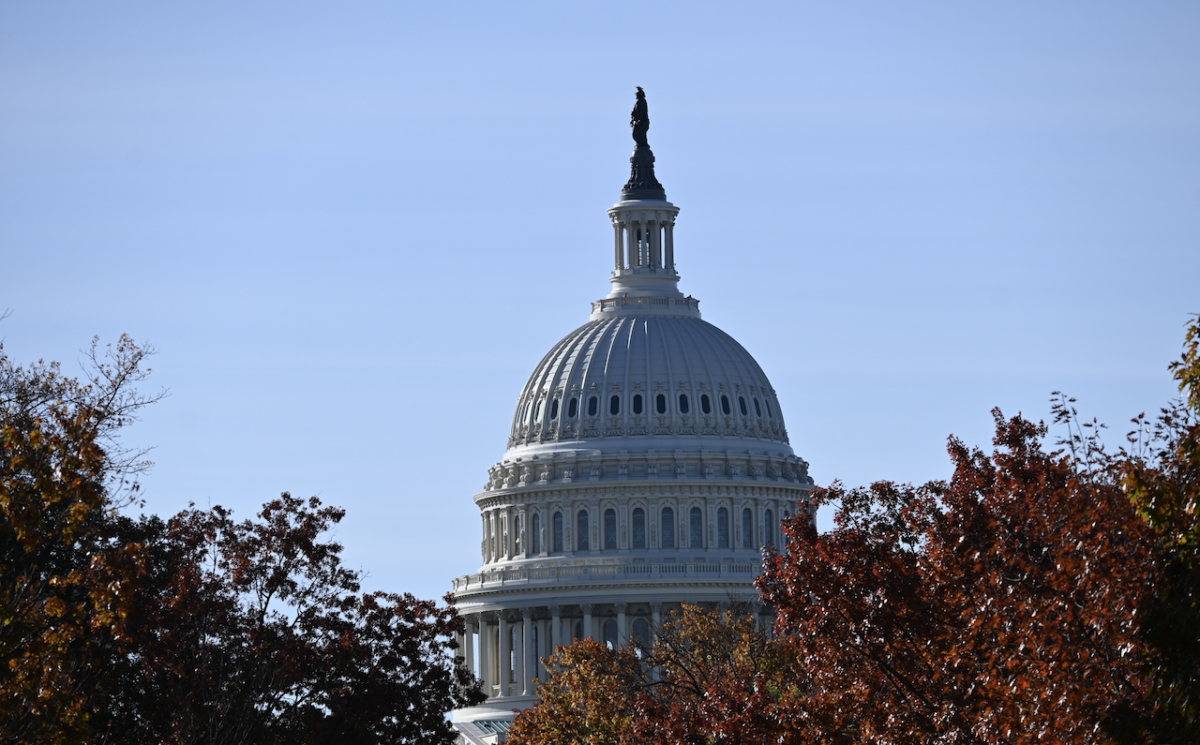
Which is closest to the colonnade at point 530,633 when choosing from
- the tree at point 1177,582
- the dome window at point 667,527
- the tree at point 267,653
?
the dome window at point 667,527

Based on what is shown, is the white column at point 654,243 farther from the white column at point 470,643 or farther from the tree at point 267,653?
the tree at point 267,653

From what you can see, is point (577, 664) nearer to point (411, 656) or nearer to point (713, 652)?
point (713, 652)

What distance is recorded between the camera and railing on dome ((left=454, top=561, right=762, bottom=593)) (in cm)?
16100

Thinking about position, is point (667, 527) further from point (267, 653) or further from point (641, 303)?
point (267, 653)

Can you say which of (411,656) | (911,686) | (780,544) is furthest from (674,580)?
(911,686)

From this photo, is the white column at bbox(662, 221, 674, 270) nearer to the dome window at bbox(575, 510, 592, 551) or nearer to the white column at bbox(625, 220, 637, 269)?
the white column at bbox(625, 220, 637, 269)

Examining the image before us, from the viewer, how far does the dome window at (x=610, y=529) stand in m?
168

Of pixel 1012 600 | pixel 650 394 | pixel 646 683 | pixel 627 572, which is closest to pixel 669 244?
pixel 650 394

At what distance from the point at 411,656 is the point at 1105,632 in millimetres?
33436

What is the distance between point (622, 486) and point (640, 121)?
32958mm

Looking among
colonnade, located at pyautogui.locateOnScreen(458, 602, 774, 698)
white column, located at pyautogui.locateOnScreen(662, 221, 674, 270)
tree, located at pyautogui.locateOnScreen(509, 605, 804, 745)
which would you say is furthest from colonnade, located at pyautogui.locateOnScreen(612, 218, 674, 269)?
tree, located at pyautogui.locateOnScreen(509, 605, 804, 745)

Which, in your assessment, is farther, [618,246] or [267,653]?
[618,246]

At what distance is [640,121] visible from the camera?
183125 millimetres

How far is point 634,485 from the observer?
6570 inches
